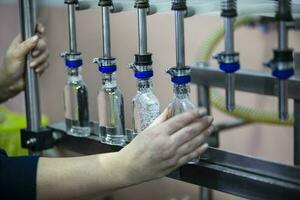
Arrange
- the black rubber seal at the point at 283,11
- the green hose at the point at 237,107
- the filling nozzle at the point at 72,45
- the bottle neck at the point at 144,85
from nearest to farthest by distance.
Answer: the black rubber seal at the point at 283,11 → the bottle neck at the point at 144,85 → the filling nozzle at the point at 72,45 → the green hose at the point at 237,107

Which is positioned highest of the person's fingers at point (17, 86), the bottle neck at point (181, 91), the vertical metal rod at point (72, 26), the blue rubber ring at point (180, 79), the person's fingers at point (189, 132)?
the vertical metal rod at point (72, 26)

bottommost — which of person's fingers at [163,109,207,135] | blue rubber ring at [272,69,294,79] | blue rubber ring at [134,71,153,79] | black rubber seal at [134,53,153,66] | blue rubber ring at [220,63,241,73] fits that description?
person's fingers at [163,109,207,135]

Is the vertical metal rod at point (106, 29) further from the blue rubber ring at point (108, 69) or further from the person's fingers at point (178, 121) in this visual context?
the person's fingers at point (178, 121)

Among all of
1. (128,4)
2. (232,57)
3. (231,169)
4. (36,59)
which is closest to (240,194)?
(231,169)

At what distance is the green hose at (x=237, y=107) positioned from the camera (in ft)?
6.49

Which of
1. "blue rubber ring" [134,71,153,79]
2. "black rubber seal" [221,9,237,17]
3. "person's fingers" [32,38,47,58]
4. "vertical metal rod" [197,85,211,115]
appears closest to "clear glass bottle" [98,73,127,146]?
"blue rubber ring" [134,71,153,79]

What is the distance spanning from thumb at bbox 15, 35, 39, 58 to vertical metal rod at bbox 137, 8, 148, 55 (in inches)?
13.8

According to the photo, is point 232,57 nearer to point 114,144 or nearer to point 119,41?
point 114,144

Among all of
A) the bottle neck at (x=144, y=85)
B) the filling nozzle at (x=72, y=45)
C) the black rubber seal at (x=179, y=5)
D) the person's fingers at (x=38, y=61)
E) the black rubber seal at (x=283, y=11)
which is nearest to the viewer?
the black rubber seal at (x=283, y=11)

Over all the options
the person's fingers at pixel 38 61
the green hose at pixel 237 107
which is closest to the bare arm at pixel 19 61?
the person's fingers at pixel 38 61

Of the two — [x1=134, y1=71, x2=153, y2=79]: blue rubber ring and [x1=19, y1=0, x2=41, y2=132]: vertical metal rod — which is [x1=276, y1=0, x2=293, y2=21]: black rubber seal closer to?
[x1=134, y1=71, x2=153, y2=79]: blue rubber ring

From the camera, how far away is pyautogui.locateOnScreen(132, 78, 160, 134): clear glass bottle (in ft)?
3.35

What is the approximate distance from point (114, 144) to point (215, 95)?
3.17ft

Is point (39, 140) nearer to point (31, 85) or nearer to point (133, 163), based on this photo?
point (31, 85)
